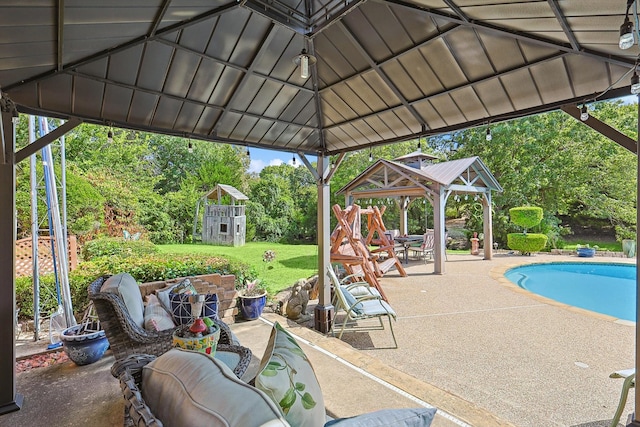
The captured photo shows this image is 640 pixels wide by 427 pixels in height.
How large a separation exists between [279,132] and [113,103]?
2.21m

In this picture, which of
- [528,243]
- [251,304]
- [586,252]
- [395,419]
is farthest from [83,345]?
[586,252]

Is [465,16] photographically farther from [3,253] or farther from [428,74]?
[3,253]

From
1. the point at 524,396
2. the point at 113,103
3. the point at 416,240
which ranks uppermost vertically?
the point at 113,103

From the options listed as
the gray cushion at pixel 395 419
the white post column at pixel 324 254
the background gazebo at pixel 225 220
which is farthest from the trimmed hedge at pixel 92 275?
Result: the background gazebo at pixel 225 220

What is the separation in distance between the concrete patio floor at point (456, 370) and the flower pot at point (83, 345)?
4.3 inches

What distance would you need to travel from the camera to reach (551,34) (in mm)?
2445

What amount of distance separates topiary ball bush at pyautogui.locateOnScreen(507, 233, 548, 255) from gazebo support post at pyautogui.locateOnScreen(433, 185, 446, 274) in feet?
19.6

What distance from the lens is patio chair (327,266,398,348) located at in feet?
15.1

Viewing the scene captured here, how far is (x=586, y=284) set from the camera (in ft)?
32.4

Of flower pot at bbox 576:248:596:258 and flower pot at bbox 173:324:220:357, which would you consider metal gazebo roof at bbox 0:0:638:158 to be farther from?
flower pot at bbox 576:248:596:258

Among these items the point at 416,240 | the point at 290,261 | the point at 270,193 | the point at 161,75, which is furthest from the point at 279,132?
the point at 270,193

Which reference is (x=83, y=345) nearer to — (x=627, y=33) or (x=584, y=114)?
(x=627, y=33)

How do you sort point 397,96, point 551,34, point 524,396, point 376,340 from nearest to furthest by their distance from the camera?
1. point 551,34
2. point 524,396
3. point 397,96
4. point 376,340

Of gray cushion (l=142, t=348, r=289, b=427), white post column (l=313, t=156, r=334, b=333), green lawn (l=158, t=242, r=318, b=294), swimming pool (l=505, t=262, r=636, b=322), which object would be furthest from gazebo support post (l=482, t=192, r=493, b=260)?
gray cushion (l=142, t=348, r=289, b=427)
